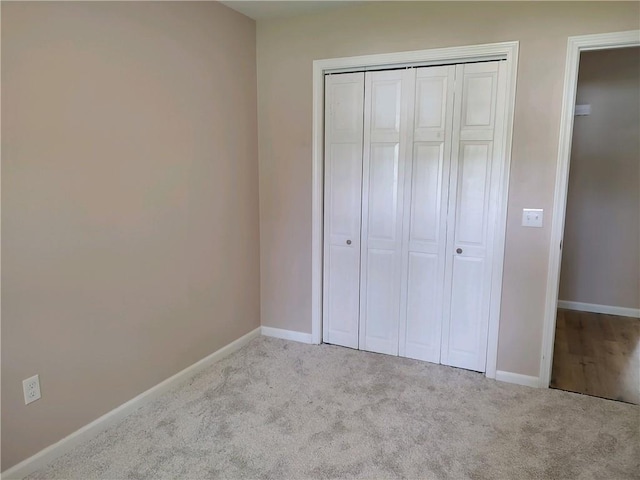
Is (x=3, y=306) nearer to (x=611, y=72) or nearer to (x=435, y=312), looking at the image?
(x=435, y=312)

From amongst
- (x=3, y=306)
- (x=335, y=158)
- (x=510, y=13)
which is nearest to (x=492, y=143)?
(x=510, y=13)

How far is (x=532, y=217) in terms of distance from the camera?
260cm

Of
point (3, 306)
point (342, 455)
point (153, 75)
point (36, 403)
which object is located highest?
point (153, 75)

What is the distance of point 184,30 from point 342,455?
2.51 m

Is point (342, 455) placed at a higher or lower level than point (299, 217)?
lower

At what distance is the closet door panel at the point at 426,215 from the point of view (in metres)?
2.79

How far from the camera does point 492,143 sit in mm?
2670

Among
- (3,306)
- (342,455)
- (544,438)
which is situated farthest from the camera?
(544,438)

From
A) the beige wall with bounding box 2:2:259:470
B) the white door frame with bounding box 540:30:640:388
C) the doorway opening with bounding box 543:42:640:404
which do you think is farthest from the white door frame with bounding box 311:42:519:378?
the doorway opening with bounding box 543:42:640:404

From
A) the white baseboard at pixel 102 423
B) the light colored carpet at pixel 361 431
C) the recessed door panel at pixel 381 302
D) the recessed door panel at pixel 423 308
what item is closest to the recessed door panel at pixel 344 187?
the recessed door panel at pixel 381 302

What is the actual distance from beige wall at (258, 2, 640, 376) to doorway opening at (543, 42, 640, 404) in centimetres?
121

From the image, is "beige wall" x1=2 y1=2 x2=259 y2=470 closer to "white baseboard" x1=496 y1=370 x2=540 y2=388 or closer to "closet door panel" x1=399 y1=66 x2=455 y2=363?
"closet door panel" x1=399 y1=66 x2=455 y2=363

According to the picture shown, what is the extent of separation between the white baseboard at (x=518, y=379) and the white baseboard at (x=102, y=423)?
190 centimetres

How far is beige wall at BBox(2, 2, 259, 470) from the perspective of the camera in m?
1.83
